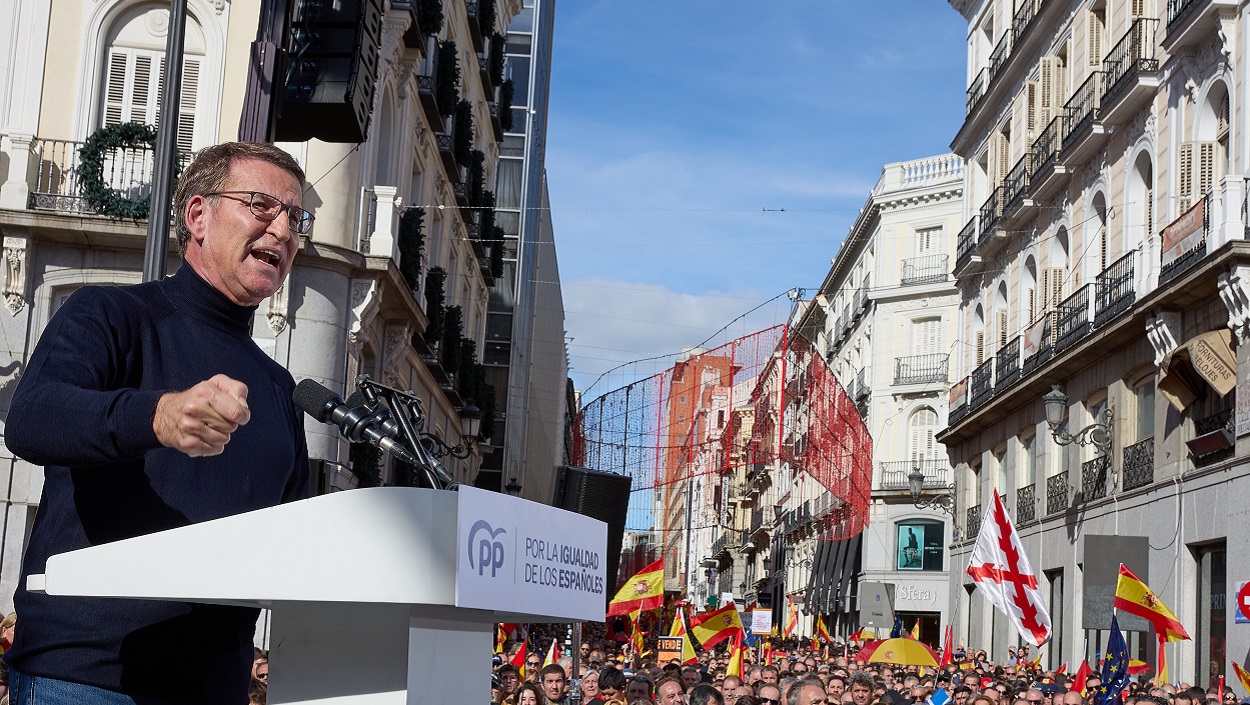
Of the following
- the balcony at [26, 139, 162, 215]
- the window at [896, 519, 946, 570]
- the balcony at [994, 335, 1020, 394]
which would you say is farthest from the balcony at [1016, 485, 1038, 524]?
the window at [896, 519, 946, 570]

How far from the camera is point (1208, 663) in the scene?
2334 cm

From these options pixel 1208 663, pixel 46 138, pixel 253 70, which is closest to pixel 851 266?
pixel 1208 663

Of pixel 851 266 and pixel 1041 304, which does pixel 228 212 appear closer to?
pixel 1041 304

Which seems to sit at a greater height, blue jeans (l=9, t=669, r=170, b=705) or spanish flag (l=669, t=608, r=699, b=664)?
blue jeans (l=9, t=669, r=170, b=705)

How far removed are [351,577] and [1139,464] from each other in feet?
84.4

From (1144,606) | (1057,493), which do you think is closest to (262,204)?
(1144,606)

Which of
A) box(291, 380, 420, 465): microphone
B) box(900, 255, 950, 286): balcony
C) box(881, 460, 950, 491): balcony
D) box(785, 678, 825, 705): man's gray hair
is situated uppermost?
box(900, 255, 950, 286): balcony

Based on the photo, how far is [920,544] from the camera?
58.2 metres

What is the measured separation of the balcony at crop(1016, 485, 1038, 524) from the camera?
1281 inches

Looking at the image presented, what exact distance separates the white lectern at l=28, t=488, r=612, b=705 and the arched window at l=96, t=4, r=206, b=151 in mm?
19185

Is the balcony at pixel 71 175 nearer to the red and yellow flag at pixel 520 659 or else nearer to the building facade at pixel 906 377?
the red and yellow flag at pixel 520 659

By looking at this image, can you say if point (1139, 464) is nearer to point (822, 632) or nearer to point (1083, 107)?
point (1083, 107)

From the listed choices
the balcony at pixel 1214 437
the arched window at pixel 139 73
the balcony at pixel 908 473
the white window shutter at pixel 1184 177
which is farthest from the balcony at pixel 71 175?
the balcony at pixel 908 473

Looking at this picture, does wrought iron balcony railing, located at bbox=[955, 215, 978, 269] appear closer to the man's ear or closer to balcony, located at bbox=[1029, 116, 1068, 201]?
balcony, located at bbox=[1029, 116, 1068, 201]
